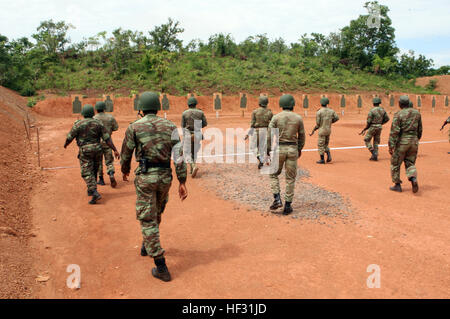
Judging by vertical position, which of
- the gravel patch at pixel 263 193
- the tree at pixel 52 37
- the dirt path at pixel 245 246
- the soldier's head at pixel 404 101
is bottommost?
the dirt path at pixel 245 246

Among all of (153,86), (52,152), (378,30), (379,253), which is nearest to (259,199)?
(379,253)

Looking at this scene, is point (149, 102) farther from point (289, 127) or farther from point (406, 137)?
point (406, 137)

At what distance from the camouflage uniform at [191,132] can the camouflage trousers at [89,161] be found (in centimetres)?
226

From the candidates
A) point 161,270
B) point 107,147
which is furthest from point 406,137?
point 107,147

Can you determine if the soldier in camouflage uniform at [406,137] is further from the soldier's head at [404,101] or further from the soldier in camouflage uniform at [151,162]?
the soldier in camouflage uniform at [151,162]

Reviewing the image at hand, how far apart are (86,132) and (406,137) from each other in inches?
252

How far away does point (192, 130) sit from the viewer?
8414 millimetres

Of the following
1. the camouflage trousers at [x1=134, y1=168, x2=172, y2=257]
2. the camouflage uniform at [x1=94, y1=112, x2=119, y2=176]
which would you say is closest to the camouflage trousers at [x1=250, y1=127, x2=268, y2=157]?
the camouflage uniform at [x1=94, y1=112, x2=119, y2=176]

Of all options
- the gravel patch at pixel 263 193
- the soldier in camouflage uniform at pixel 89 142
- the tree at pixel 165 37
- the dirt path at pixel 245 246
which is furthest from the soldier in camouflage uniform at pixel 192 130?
the tree at pixel 165 37

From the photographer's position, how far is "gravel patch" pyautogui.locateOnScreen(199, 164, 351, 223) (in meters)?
5.88

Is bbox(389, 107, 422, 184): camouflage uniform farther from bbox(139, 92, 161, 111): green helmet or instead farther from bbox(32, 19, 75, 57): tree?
bbox(32, 19, 75, 57): tree

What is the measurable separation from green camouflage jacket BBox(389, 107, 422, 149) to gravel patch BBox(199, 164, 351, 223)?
170cm

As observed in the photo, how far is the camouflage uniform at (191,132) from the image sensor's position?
27.1 ft

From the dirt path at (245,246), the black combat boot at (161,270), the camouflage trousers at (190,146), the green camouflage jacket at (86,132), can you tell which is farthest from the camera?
the camouflage trousers at (190,146)
